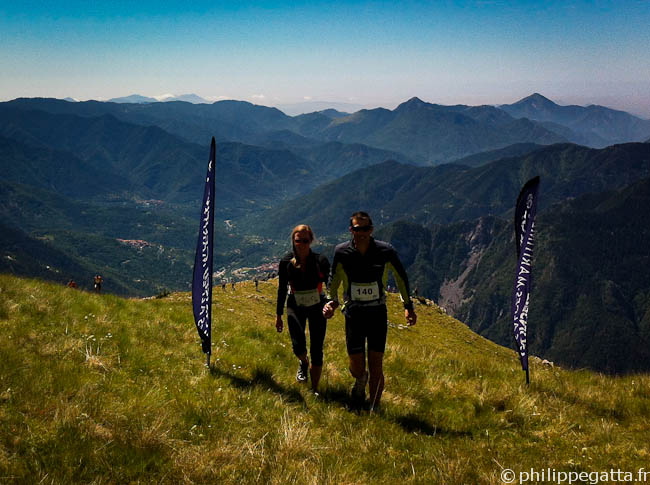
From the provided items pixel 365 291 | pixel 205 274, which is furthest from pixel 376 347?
pixel 205 274

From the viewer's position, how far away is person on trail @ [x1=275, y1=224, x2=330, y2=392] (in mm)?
7918

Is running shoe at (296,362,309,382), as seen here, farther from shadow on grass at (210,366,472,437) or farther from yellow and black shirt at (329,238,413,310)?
yellow and black shirt at (329,238,413,310)

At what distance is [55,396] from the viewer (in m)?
5.13

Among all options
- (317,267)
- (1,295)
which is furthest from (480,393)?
(1,295)

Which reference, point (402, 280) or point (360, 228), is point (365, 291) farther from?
point (360, 228)

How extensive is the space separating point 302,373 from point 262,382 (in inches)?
37.4

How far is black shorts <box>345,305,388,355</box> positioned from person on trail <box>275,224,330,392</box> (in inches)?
28.2

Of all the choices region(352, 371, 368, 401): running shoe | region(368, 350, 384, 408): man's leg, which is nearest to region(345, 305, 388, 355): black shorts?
region(368, 350, 384, 408): man's leg

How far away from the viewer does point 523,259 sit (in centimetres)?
877

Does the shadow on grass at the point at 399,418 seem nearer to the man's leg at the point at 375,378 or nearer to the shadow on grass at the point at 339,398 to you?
the shadow on grass at the point at 339,398

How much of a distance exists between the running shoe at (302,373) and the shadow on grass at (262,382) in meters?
0.53

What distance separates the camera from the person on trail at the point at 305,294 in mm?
7918

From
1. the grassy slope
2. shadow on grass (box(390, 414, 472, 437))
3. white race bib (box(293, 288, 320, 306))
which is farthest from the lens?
white race bib (box(293, 288, 320, 306))

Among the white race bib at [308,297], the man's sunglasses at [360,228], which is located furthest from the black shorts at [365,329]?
the man's sunglasses at [360,228]
